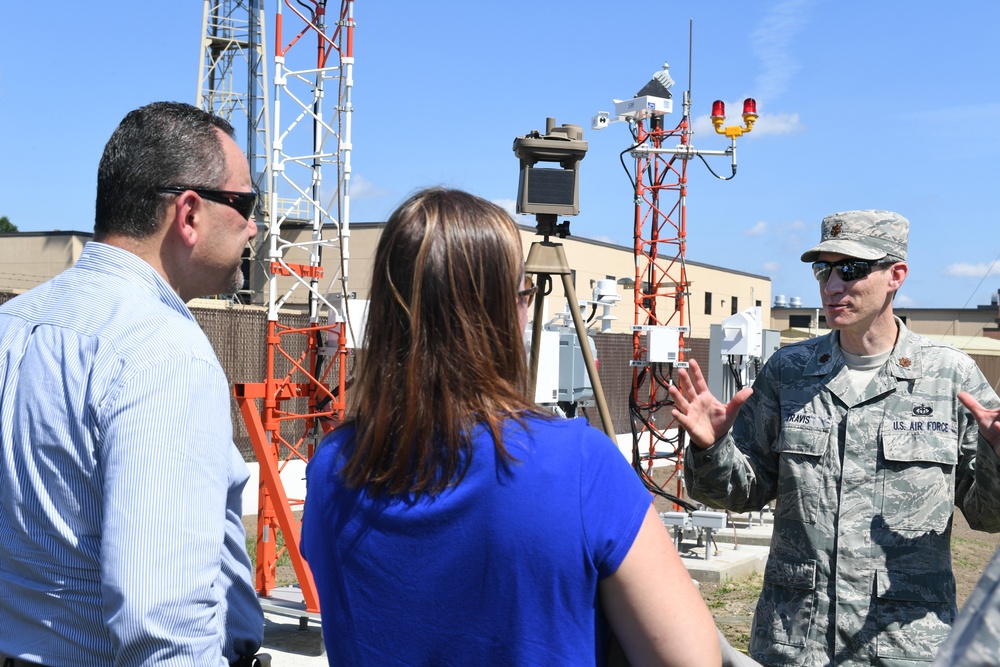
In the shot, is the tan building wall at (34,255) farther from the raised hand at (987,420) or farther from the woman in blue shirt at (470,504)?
the woman in blue shirt at (470,504)

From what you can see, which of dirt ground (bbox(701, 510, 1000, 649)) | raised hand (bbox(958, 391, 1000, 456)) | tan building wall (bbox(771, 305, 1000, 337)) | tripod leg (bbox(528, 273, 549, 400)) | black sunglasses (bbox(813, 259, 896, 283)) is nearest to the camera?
raised hand (bbox(958, 391, 1000, 456))

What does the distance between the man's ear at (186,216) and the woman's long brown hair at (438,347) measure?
61 cm

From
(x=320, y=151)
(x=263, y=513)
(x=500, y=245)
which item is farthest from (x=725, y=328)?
(x=500, y=245)

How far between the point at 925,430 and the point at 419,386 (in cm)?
200

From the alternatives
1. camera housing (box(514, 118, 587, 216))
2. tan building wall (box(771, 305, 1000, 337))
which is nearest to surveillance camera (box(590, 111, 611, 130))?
camera housing (box(514, 118, 587, 216))

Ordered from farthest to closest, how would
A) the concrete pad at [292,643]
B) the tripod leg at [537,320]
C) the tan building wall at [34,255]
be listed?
the tan building wall at [34,255], the concrete pad at [292,643], the tripod leg at [537,320]

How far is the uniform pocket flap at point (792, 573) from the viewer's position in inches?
109

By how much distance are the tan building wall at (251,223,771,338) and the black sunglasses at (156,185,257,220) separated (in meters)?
10.2

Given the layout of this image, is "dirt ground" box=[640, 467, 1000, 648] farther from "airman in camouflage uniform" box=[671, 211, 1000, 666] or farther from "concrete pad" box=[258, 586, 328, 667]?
"airman in camouflage uniform" box=[671, 211, 1000, 666]

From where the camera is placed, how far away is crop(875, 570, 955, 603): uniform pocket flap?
267 centimetres

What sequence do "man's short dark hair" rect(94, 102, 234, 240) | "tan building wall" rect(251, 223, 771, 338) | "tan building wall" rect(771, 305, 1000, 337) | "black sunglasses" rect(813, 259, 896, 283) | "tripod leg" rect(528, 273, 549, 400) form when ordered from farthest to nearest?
"tan building wall" rect(771, 305, 1000, 337) → "tan building wall" rect(251, 223, 771, 338) → "black sunglasses" rect(813, 259, 896, 283) → "tripod leg" rect(528, 273, 549, 400) → "man's short dark hair" rect(94, 102, 234, 240)

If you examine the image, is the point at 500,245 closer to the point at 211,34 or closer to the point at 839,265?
the point at 839,265

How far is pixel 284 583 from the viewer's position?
334 inches

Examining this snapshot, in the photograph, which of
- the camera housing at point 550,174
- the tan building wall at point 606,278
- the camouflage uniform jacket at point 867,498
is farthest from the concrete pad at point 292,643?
the tan building wall at point 606,278
